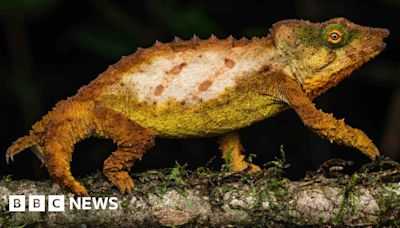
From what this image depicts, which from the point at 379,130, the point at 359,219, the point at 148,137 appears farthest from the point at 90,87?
the point at 379,130

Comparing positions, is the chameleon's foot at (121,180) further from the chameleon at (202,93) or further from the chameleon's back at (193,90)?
the chameleon's back at (193,90)

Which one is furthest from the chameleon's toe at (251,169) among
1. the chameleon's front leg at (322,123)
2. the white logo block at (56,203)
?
the white logo block at (56,203)

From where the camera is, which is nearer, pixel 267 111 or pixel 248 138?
pixel 267 111

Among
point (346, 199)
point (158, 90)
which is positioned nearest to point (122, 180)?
point (158, 90)

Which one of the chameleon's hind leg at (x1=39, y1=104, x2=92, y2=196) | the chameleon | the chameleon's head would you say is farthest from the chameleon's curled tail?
the chameleon's head

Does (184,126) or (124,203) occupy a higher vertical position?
(184,126)

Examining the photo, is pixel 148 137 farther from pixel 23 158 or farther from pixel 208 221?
pixel 23 158

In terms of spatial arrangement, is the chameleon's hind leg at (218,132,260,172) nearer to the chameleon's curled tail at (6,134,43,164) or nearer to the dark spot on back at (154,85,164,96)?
the dark spot on back at (154,85,164,96)
